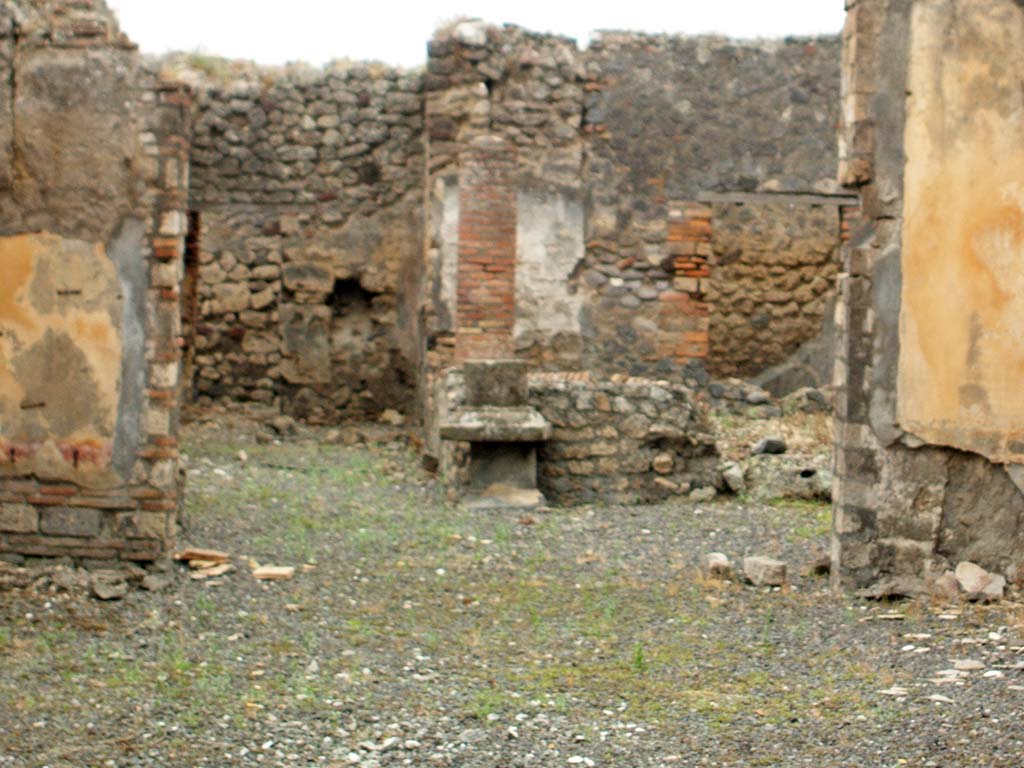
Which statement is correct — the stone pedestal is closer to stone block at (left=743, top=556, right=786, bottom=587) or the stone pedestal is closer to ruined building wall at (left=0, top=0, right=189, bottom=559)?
stone block at (left=743, top=556, right=786, bottom=587)

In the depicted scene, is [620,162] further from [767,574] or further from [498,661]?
[498,661]

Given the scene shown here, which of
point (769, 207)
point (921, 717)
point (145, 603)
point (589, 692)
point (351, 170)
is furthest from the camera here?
point (769, 207)

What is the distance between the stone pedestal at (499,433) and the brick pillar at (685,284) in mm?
3454

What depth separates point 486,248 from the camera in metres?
12.4

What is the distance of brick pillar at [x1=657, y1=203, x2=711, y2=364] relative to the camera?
12.7 meters

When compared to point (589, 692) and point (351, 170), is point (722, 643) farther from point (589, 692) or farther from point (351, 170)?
point (351, 170)

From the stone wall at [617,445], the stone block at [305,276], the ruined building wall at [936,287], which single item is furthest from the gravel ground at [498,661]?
the stone block at [305,276]

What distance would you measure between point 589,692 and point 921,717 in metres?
1.19

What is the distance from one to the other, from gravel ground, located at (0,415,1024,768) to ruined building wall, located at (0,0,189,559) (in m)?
0.46

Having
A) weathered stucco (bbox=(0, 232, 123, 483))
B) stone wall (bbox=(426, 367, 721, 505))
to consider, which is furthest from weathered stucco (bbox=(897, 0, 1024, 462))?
weathered stucco (bbox=(0, 232, 123, 483))

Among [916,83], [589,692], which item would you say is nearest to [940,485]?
[916,83]

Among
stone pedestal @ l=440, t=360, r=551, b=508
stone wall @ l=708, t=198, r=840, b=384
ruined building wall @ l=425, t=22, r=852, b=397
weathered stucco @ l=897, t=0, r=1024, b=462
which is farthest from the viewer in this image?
stone wall @ l=708, t=198, r=840, b=384

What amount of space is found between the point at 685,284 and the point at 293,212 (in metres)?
3.95

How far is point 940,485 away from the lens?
6.35 meters
